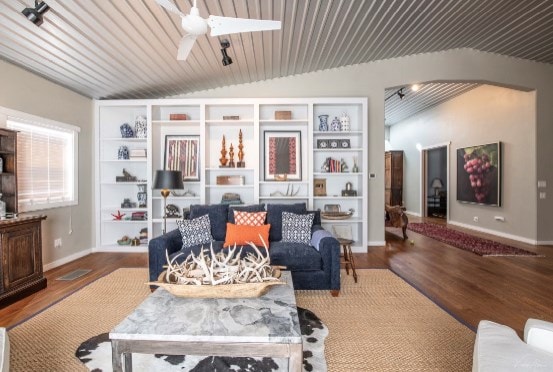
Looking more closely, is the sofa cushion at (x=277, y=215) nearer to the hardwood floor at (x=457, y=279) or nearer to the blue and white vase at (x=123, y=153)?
the hardwood floor at (x=457, y=279)

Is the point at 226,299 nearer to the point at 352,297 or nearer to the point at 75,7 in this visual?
the point at 352,297

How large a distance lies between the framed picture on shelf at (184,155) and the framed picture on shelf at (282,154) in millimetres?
1207

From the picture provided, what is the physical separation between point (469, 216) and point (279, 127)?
208 inches

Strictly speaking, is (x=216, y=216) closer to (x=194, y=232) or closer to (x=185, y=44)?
(x=194, y=232)

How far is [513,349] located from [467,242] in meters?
5.18

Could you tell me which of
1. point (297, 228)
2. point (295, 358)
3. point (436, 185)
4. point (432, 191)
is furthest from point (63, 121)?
point (432, 191)

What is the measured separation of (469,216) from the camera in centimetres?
746

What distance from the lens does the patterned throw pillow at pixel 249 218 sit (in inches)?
152

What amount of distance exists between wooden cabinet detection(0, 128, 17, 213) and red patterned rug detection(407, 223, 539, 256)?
6.34m

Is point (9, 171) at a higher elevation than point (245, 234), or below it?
higher

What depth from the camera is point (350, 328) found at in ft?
8.20

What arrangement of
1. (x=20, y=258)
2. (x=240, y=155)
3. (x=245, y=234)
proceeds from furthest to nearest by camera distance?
(x=240, y=155)
(x=245, y=234)
(x=20, y=258)

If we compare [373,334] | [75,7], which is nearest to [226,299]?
[373,334]

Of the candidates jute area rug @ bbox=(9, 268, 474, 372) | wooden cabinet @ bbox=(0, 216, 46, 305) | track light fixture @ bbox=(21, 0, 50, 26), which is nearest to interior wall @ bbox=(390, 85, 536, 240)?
jute area rug @ bbox=(9, 268, 474, 372)
